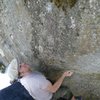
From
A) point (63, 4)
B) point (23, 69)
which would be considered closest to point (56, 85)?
point (23, 69)

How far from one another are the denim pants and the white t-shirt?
43 mm

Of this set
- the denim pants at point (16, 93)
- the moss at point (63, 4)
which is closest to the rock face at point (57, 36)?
the moss at point (63, 4)

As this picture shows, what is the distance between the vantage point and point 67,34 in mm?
3486

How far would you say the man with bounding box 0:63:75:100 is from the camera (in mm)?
4004

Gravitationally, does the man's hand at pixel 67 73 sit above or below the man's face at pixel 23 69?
below

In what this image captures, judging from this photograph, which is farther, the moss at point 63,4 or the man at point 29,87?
the man at point 29,87

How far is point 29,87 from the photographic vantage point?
13.2ft

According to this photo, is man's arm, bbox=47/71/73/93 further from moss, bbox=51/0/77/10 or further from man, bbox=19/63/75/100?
moss, bbox=51/0/77/10

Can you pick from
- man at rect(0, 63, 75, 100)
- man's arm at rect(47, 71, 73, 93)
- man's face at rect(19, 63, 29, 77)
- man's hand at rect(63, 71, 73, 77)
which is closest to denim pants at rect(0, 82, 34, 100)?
man at rect(0, 63, 75, 100)

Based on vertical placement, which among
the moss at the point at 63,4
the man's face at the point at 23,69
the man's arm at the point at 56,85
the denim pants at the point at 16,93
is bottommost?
the man's arm at the point at 56,85

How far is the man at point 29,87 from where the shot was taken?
4.00 metres

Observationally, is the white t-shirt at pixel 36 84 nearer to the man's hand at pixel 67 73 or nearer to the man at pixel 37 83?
the man at pixel 37 83

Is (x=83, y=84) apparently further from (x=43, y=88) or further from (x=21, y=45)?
(x=21, y=45)

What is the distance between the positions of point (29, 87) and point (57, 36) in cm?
80
